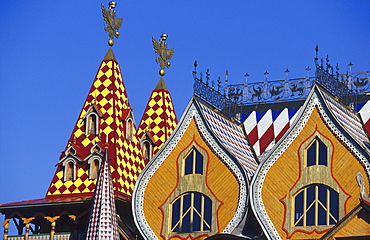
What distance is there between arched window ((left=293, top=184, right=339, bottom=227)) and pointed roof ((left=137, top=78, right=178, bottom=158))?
30.9ft

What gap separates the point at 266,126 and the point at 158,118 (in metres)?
4.16

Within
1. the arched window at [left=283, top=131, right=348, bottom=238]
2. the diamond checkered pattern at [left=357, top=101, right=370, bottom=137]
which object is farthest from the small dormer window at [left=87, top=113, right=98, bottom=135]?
the diamond checkered pattern at [left=357, top=101, right=370, bottom=137]

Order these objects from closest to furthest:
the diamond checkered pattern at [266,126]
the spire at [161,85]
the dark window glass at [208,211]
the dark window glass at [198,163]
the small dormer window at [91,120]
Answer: the dark window glass at [208,211] → the dark window glass at [198,163] → the small dormer window at [91,120] → the diamond checkered pattern at [266,126] → the spire at [161,85]

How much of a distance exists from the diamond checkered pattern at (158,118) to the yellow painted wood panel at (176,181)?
586 cm

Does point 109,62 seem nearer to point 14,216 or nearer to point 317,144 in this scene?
point 14,216

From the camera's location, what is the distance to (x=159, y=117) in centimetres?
Result: 4194

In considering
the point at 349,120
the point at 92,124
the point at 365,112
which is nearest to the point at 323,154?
the point at 349,120

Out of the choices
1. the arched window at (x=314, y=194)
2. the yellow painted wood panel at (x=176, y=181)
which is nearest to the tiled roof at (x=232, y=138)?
the yellow painted wood panel at (x=176, y=181)

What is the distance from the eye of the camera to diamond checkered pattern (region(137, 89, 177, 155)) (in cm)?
4147

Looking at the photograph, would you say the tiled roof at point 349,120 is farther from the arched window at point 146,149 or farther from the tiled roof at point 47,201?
the tiled roof at point 47,201

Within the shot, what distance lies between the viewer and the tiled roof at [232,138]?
3522cm

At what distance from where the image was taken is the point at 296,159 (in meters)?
33.4

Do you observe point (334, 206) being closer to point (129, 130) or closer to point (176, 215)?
point (176, 215)

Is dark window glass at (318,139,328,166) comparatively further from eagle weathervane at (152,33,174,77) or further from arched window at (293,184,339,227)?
eagle weathervane at (152,33,174,77)
